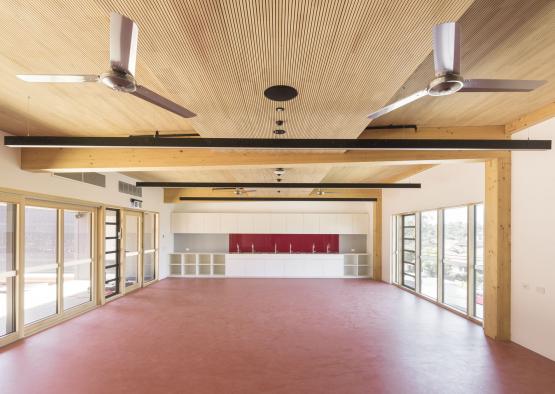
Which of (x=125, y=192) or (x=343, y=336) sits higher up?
(x=125, y=192)

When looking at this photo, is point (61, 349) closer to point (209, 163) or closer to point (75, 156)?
point (75, 156)

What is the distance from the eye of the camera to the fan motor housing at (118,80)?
196 centimetres

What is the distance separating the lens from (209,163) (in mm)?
5602

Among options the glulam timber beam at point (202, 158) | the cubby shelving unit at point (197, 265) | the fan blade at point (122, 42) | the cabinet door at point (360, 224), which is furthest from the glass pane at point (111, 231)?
the cabinet door at point (360, 224)

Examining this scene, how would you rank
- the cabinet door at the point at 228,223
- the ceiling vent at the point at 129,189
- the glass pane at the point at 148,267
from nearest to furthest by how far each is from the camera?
the ceiling vent at the point at 129,189
the glass pane at the point at 148,267
the cabinet door at the point at 228,223

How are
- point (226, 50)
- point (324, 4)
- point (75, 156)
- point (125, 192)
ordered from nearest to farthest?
point (324, 4) → point (226, 50) → point (75, 156) → point (125, 192)

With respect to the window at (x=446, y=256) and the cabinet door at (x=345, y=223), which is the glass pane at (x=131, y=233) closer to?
the cabinet door at (x=345, y=223)

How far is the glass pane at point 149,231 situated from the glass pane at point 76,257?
288 cm

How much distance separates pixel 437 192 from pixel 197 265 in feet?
27.8

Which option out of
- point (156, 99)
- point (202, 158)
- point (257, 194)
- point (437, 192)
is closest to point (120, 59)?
point (156, 99)

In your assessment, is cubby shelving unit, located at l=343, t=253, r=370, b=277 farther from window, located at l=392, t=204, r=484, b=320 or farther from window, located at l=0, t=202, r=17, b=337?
window, located at l=0, t=202, r=17, b=337

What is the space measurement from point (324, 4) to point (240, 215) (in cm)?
1121

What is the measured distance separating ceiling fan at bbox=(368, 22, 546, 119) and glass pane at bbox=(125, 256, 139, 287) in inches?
374

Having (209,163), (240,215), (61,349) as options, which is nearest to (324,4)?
(209,163)
